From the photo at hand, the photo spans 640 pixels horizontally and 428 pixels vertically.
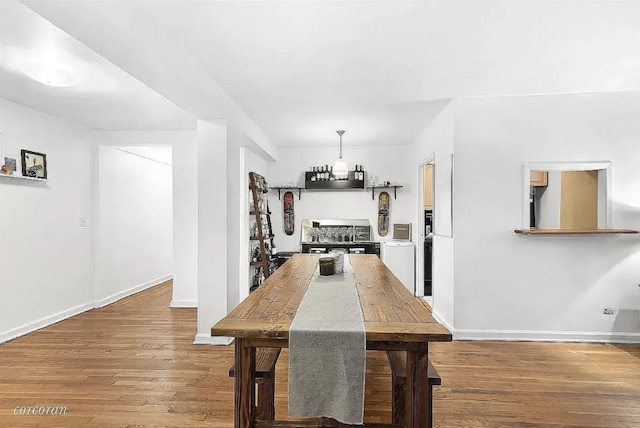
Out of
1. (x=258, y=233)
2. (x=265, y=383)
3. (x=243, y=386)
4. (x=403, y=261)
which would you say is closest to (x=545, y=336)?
(x=403, y=261)

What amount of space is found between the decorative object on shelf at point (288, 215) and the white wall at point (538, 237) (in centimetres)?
323

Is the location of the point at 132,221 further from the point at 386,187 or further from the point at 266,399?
the point at 266,399

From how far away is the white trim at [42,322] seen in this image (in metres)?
3.81

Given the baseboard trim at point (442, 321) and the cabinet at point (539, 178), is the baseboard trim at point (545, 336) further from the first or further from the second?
the cabinet at point (539, 178)

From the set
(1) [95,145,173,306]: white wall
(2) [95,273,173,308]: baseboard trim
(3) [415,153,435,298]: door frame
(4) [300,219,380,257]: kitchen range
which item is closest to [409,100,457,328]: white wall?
(3) [415,153,435,298]: door frame

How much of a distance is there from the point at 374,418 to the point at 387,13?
7.85ft

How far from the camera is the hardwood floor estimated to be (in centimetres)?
238

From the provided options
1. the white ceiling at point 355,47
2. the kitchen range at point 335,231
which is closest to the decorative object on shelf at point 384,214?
the kitchen range at point 335,231

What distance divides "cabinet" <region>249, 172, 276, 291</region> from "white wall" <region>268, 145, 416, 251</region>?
529 mm

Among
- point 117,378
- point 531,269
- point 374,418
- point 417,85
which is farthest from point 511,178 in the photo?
point 117,378

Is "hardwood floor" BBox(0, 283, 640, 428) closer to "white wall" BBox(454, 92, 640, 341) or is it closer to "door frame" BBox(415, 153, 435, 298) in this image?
"white wall" BBox(454, 92, 640, 341)

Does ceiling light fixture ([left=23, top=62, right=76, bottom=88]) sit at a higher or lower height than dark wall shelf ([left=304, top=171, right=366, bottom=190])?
higher

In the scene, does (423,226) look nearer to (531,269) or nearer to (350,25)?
(531,269)

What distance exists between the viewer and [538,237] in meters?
3.79
